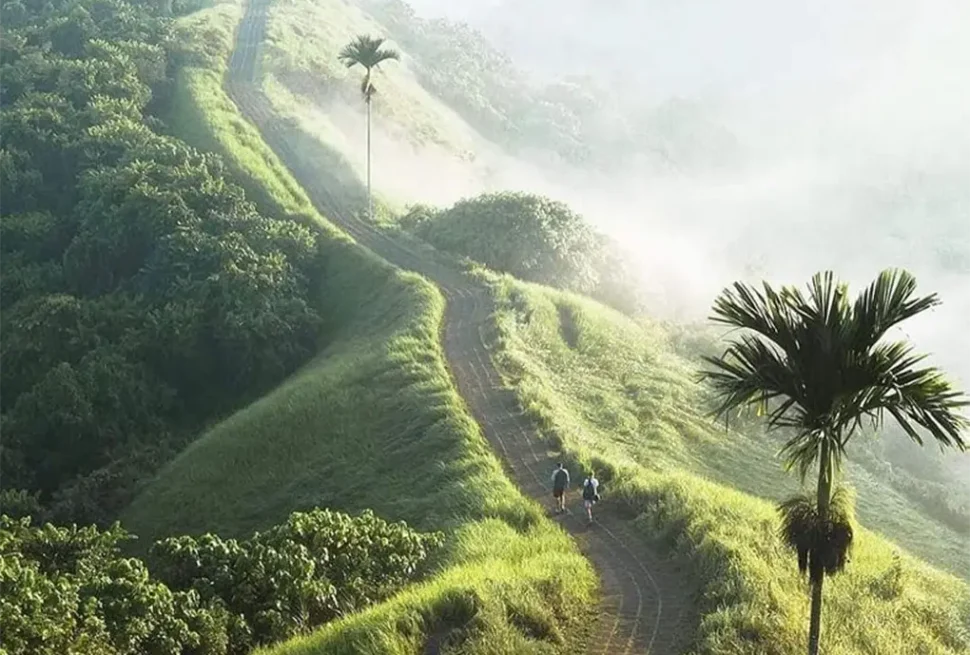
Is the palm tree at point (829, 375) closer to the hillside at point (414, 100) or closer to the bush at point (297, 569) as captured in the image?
the bush at point (297, 569)

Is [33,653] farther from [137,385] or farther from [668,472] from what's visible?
[137,385]

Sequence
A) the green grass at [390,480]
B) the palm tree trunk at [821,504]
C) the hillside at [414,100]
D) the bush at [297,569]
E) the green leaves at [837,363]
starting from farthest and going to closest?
the hillside at [414,100] → the bush at [297,569] → the green grass at [390,480] → the palm tree trunk at [821,504] → the green leaves at [837,363]

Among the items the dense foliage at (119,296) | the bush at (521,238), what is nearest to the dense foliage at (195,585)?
the dense foliage at (119,296)

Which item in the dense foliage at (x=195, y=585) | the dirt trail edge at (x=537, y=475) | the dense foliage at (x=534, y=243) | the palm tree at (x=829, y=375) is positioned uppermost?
the dense foliage at (x=534, y=243)

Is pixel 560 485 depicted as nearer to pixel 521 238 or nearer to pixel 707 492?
pixel 707 492

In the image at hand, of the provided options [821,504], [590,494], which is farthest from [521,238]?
[821,504]

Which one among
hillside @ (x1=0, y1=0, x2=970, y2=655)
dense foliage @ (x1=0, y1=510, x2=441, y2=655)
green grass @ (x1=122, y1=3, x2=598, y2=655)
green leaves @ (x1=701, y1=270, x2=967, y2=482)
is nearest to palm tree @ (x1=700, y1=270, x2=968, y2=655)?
green leaves @ (x1=701, y1=270, x2=967, y2=482)
